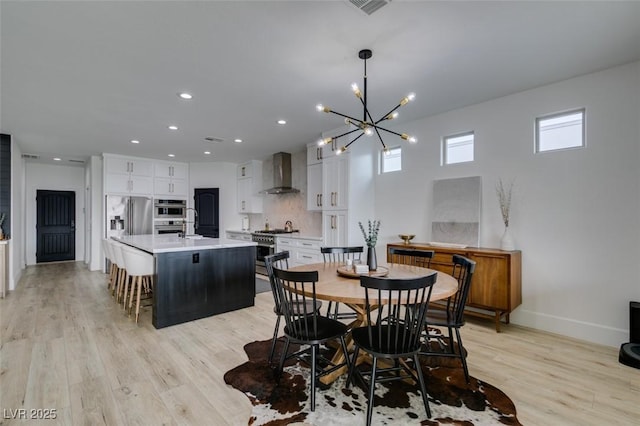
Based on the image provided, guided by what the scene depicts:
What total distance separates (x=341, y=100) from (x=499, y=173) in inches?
81.6

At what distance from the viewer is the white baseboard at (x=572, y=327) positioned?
293cm

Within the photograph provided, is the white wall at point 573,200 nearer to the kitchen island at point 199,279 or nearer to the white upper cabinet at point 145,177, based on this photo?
the kitchen island at point 199,279

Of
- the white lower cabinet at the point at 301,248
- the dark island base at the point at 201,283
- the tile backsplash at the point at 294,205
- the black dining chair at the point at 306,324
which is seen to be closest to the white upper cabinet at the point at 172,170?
the tile backsplash at the point at 294,205

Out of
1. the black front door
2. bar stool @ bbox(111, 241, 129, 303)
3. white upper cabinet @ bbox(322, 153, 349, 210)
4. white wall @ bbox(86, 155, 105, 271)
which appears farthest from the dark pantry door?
white upper cabinet @ bbox(322, 153, 349, 210)

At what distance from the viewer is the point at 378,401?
2076 mm

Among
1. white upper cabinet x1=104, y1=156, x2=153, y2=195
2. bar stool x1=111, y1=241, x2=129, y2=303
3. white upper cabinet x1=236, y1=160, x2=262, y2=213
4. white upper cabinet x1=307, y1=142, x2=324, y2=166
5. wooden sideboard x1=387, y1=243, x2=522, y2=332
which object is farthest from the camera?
white upper cabinet x1=236, y1=160, x2=262, y2=213

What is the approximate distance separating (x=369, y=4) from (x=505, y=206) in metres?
2.75

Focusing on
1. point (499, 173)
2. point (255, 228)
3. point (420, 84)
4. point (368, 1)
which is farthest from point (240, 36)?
point (255, 228)

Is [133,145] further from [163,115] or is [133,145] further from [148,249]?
[148,249]

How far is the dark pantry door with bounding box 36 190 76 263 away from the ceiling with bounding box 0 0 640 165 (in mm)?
4729

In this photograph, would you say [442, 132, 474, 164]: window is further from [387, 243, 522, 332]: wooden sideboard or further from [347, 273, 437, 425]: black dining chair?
[347, 273, 437, 425]: black dining chair

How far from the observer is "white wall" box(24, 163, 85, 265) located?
7695mm

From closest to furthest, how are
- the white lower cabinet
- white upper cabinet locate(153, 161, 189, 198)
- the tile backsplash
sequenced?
the white lower cabinet, the tile backsplash, white upper cabinet locate(153, 161, 189, 198)

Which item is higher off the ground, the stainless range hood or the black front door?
the stainless range hood
